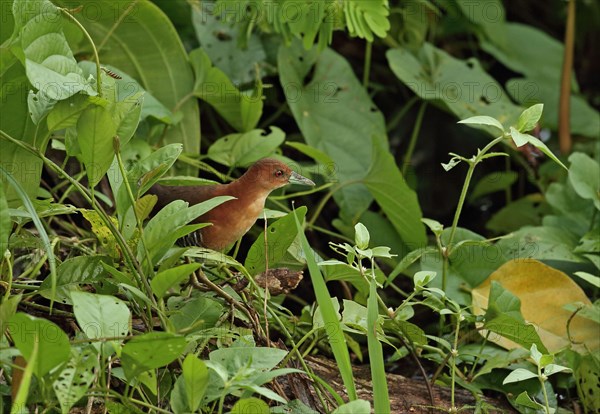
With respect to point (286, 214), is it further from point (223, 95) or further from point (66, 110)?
point (223, 95)

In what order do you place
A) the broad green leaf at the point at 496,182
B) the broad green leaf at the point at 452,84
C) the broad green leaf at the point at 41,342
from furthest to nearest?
1. the broad green leaf at the point at 496,182
2. the broad green leaf at the point at 452,84
3. the broad green leaf at the point at 41,342

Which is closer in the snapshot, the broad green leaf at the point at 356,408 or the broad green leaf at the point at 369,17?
the broad green leaf at the point at 356,408

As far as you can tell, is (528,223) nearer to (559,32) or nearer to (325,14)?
(325,14)

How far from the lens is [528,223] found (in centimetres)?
274

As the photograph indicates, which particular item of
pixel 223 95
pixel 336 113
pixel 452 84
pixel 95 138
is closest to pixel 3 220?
pixel 95 138

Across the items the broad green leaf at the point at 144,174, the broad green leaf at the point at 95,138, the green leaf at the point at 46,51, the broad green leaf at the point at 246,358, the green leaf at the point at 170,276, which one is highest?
the green leaf at the point at 46,51

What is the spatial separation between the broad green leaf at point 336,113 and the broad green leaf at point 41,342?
49.9 inches

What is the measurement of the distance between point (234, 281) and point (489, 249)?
735mm

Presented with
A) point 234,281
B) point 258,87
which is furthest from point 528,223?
point 234,281

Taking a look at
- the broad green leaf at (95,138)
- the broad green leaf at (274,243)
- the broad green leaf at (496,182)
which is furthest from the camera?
the broad green leaf at (496,182)

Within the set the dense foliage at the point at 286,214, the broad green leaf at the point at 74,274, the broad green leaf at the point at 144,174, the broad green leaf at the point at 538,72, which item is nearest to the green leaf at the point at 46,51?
the dense foliage at the point at 286,214

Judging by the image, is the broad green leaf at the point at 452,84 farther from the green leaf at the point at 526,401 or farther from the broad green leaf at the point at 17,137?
the broad green leaf at the point at 17,137

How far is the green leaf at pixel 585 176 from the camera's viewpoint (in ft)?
7.38

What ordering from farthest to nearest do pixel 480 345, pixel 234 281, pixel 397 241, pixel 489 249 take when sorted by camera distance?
pixel 397 241, pixel 489 249, pixel 480 345, pixel 234 281
